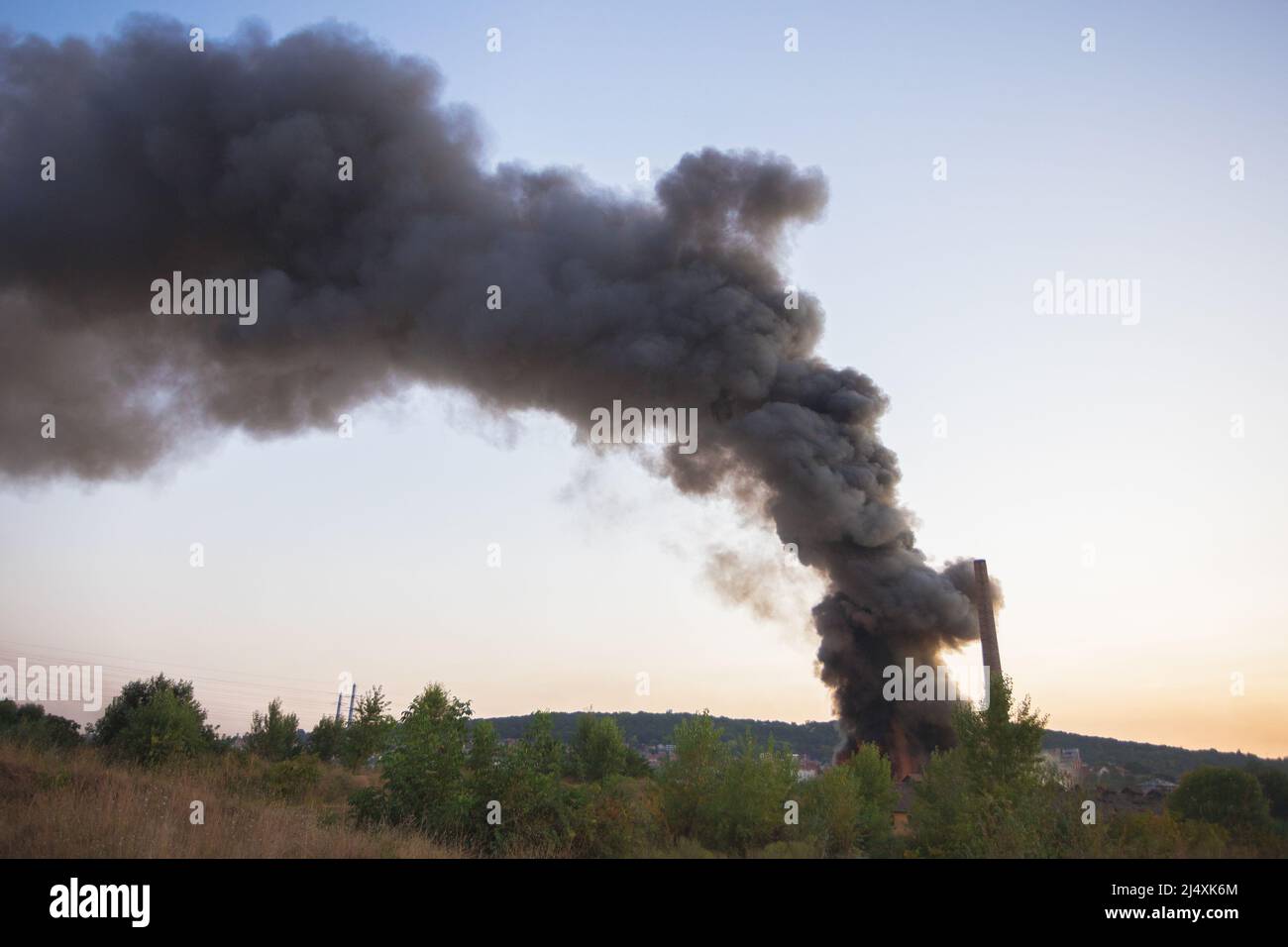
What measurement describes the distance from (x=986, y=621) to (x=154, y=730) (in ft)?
92.7

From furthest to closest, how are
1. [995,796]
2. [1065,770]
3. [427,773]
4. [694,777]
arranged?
1. [1065,770]
2. [995,796]
3. [694,777]
4. [427,773]

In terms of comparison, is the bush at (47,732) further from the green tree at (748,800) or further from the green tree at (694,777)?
the green tree at (748,800)

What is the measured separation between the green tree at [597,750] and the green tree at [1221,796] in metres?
23.7

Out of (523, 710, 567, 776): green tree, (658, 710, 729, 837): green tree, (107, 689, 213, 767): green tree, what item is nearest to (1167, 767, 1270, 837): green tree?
(658, 710, 729, 837): green tree

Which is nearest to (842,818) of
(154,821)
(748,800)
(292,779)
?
(748,800)

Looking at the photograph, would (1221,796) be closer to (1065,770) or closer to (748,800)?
(1065,770)

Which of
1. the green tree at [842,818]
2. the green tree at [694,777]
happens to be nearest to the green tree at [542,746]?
the green tree at [694,777]

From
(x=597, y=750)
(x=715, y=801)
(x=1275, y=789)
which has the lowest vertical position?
(x=1275, y=789)

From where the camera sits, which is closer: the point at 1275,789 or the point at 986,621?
the point at 986,621

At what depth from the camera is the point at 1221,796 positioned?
36438 millimetres

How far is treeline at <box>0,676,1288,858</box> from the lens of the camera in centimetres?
1163

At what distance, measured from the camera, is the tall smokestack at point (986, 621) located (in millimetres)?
28844

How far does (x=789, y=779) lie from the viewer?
1494cm
